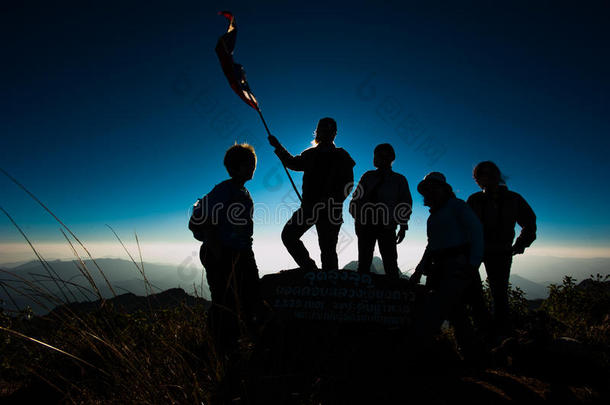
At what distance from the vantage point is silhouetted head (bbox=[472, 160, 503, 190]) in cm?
382

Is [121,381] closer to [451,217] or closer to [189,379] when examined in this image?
[189,379]

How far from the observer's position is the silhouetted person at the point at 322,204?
3.75 meters

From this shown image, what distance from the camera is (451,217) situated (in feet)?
9.57

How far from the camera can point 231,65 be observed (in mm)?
4523

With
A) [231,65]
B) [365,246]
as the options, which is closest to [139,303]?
[365,246]

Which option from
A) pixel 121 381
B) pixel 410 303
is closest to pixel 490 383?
pixel 410 303

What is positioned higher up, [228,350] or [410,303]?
[410,303]

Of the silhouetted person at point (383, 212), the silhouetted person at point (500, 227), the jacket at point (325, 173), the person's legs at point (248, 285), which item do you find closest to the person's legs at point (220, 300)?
the person's legs at point (248, 285)

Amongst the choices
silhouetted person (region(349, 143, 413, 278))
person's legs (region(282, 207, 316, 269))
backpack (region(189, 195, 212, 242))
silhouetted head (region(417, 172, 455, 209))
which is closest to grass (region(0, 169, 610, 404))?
backpack (region(189, 195, 212, 242))

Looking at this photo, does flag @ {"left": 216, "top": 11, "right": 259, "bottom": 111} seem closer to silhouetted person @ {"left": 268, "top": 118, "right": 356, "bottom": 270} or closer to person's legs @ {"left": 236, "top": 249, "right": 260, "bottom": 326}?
silhouetted person @ {"left": 268, "top": 118, "right": 356, "bottom": 270}

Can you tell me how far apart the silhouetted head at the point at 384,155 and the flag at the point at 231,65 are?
2.32 meters

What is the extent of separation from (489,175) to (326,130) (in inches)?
97.9

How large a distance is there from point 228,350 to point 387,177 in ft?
10.5

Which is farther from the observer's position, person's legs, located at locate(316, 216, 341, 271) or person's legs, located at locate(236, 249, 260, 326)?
person's legs, located at locate(316, 216, 341, 271)
